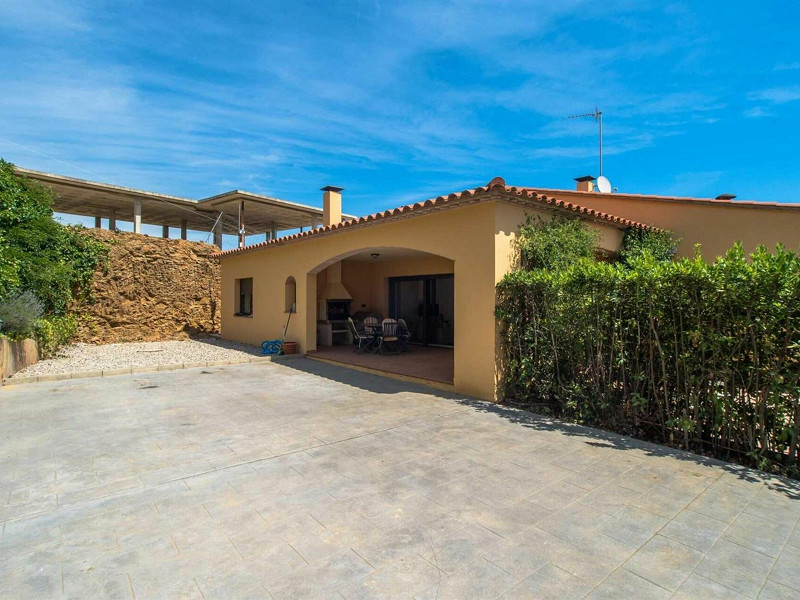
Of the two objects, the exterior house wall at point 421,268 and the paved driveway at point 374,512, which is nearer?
the paved driveway at point 374,512

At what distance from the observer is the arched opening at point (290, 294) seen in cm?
1353

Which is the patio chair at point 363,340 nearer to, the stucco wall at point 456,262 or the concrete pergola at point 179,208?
the stucco wall at point 456,262

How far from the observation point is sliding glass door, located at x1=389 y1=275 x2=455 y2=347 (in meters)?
13.8

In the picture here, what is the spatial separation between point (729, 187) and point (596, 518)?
12.3 meters

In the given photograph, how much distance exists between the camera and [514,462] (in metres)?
4.54

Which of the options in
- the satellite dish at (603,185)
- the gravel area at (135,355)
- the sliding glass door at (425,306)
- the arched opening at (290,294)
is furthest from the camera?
the satellite dish at (603,185)

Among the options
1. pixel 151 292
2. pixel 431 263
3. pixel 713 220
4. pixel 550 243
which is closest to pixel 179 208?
pixel 151 292

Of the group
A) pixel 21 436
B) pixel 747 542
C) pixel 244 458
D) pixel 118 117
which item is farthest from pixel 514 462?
pixel 118 117

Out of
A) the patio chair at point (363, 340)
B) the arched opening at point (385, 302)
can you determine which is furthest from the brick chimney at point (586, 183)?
the patio chair at point (363, 340)

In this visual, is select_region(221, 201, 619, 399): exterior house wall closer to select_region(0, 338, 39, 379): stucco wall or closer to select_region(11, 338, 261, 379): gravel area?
select_region(11, 338, 261, 379): gravel area

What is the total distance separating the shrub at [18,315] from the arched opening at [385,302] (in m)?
6.82

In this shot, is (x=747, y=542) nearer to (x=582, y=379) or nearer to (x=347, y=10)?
(x=582, y=379)

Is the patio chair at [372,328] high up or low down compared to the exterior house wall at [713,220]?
down

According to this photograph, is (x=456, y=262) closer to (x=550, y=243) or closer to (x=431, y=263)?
(x=550, y=243)
